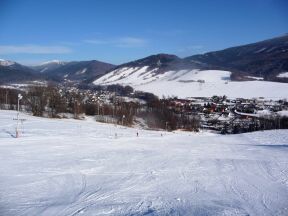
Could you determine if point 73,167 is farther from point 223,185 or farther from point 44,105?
point 44,105

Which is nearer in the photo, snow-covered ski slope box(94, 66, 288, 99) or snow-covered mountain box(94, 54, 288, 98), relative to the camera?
snow-covered ski slope box(94, 66, 288, 99)

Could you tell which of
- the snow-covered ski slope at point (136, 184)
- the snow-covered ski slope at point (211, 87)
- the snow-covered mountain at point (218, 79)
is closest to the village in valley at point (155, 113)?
the snow-covered ski slope at point (211, 87)

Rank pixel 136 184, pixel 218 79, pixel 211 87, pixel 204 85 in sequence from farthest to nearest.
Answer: pixel 218 79
pixel 204 85
pixel 211 87
pixel 136 184

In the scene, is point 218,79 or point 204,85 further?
point 218,79

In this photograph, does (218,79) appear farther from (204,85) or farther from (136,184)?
(136,184)

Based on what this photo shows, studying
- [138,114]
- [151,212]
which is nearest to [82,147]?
[151,212]

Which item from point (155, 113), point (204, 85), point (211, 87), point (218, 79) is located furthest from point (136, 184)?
point (218, 79)

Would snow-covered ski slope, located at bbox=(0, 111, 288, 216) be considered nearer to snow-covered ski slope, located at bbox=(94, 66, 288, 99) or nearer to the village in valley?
the village in valley

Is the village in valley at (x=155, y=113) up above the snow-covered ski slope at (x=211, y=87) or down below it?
below

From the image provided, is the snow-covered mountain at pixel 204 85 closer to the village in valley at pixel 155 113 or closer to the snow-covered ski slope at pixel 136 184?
the village in valley at pixel 155 113

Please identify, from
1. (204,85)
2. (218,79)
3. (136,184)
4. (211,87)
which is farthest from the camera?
(218,79)

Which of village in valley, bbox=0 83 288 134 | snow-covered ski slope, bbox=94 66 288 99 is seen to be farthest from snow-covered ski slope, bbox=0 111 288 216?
snow-covered ski slope, bbox=94 66 288 99

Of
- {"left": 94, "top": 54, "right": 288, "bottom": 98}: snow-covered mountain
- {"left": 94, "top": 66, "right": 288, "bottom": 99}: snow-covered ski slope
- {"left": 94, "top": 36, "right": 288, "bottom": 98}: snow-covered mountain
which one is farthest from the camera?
{"left": 94, "top": 36, "right": 288, "bottom": 98}: snow-covered mountain
